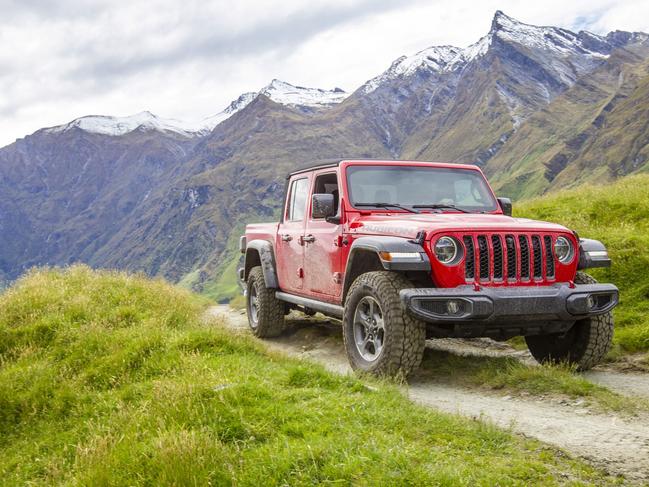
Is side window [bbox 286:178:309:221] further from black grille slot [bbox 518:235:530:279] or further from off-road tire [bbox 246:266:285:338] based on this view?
black grille slot [bbox 518:235:530:279]

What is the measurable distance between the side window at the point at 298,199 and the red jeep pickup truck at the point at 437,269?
61cm

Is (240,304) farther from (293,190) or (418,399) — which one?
(418,399)

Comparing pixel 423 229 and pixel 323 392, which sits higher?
pixel 423 229

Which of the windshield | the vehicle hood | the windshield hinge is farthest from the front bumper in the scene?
the windshield

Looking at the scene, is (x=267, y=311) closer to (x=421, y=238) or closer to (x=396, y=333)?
(x=396, y=333)

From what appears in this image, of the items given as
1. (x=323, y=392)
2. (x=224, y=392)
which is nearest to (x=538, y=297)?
(x=323, y=392)

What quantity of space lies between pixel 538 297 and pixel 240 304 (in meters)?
11.6

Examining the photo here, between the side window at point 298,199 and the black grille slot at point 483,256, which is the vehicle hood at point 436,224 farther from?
the side window at point 298,199

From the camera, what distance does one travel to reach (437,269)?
5.72m

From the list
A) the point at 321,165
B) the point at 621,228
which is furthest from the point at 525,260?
the point at 621,228

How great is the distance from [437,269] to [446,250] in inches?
8.2

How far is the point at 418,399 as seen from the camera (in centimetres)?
550

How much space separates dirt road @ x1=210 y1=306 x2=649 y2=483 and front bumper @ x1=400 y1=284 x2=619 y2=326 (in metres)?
0.74

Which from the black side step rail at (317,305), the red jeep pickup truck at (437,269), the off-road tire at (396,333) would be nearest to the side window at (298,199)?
the red jeep pickup truck at (437,269)
